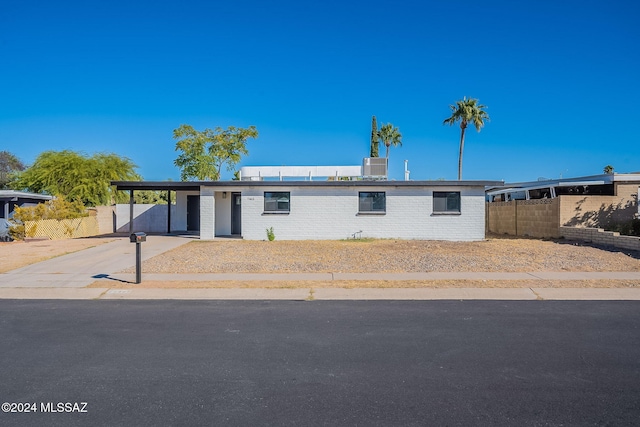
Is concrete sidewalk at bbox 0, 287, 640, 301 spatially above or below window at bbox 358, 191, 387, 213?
below

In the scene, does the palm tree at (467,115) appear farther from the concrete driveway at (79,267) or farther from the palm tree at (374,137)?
the concrete driveway at (79,267)

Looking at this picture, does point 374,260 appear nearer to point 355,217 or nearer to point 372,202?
point 355,217

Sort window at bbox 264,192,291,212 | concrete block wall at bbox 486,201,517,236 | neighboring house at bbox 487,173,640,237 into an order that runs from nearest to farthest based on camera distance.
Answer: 1. neighboring house at bbox 487,173,640,237
2. window at bbox 264,192,291,212
3. concrete block wall at bbox 486,201,517,236

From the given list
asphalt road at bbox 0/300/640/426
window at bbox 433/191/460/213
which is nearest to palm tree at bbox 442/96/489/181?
window at bbox 433/191/460/213

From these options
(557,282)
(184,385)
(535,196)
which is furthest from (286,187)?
(184,385)

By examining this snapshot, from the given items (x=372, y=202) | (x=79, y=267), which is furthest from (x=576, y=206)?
(x=79, y=267)

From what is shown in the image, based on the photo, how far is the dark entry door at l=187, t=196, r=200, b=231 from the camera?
28.1 metres

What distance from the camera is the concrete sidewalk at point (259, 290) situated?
9734 millimetres

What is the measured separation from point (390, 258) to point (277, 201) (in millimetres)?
8979

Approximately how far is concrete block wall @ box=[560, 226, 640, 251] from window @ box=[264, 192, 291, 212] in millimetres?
12640

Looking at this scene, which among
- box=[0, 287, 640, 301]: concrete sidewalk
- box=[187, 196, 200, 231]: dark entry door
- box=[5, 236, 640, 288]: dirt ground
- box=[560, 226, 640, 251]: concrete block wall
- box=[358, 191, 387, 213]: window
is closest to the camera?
box=[0, 287, 640, 301]: concrete sidewalk

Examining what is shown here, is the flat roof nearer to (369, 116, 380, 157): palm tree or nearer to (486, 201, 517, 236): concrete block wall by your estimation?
(486, 201, 517, 236): concrete block wall

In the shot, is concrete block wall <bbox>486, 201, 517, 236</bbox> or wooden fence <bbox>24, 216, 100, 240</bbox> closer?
wooden fence <bbox>24, 216, 100, 240</bbox>

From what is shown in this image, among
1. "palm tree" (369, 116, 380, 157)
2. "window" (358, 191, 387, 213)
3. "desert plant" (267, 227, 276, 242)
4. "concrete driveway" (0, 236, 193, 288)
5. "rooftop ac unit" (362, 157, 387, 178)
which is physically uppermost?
"palm tree" (369, 116, 380, 157)
